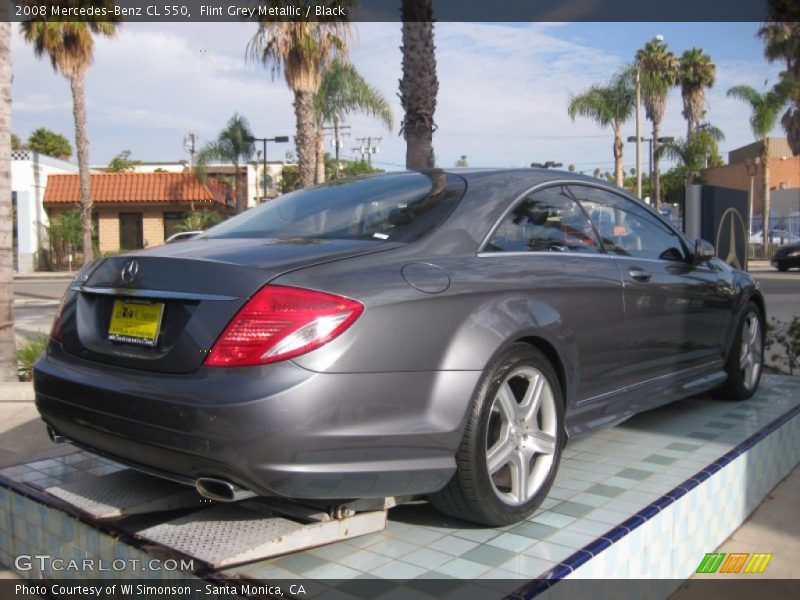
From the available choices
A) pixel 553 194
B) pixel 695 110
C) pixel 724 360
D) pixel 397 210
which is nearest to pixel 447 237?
pixel 397 210

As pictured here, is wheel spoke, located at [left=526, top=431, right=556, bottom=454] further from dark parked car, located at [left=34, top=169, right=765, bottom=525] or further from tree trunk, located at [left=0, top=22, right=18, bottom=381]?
tree trunk, located at [left=0, top=22, right=18, bottom=381]

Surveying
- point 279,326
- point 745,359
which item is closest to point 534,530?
point 279,326

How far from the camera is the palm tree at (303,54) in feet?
58.1

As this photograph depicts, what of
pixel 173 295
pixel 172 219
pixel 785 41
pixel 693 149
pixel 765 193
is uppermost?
pixel 785 41

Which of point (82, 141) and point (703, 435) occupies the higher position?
point (82, 141)

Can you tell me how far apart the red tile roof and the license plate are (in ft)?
110

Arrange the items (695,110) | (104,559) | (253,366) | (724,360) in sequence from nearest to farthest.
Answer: (253,366) < (104,559) < (724,360) < (695,110)

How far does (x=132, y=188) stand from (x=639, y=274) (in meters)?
34.3

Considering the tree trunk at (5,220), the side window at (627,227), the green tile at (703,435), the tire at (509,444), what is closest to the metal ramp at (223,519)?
the tire at (509,444)

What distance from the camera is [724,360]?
4773 millimetres

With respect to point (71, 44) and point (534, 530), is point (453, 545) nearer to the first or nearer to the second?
point (534, 530)

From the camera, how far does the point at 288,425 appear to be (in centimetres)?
229

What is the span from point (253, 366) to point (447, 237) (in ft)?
3.12

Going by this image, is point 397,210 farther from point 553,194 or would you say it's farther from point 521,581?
point 521,581
